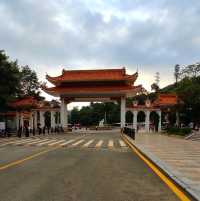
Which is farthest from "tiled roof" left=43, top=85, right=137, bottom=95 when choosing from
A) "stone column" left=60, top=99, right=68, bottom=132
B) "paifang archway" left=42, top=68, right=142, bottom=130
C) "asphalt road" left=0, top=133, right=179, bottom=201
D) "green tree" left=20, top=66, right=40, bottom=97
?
"asphalt road" left=0, top=133, right=179, bottom=201

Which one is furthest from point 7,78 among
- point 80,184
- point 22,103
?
point 80,184

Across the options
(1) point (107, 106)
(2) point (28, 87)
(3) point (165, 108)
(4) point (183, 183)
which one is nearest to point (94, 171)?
(4) point (183, 183)

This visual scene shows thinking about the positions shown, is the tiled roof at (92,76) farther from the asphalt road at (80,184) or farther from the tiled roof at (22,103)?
the asphalt road at (80,184)

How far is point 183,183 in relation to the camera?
28.8ft

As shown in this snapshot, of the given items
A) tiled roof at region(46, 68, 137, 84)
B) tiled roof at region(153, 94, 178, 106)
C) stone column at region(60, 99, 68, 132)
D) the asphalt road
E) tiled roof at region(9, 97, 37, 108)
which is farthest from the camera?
tiled roof at region(153, 94, 178, 106)

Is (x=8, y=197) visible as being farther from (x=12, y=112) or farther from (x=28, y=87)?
(x=28, y=87)

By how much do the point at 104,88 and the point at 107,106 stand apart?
52701mm

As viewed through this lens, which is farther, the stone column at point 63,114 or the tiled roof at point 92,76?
the stone column at point 63,114

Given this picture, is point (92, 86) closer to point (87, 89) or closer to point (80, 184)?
point (87, 89)

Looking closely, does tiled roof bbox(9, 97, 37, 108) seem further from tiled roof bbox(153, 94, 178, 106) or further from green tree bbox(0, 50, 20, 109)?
tiled roof bbox(153, 94, 178, 106)

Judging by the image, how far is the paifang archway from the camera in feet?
193

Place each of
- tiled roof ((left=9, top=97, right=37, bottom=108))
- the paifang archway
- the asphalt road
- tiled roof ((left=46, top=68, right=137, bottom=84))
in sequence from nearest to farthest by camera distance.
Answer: the asphalt road, tiled roof ((left=9, top=97, right=37, bottom=108)), the paifang archway, tiled roof ((left=46, top=68, right=137, bottom=84))

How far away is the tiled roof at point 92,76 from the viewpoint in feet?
195

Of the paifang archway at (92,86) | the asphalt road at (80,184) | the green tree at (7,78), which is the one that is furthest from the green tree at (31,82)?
the asphalt road at (80,184)
